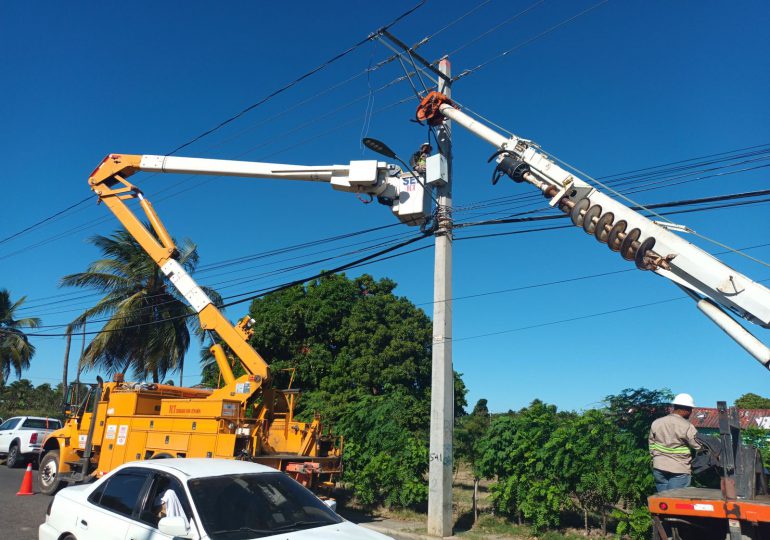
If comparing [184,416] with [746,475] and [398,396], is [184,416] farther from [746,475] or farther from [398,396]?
[746,475]

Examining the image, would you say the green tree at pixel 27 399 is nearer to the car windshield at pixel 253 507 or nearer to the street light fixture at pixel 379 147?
the street light fixture at pixel 379 147

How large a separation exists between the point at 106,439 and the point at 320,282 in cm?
1032

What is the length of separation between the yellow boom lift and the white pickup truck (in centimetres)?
601

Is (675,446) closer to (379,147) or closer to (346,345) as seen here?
(379,147)

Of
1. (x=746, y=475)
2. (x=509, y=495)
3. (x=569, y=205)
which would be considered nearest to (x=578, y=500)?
(x=509, y=495)

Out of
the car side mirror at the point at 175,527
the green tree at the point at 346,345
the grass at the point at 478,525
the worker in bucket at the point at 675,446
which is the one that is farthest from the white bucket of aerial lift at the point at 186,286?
the worker in bucket at the point at 675,446

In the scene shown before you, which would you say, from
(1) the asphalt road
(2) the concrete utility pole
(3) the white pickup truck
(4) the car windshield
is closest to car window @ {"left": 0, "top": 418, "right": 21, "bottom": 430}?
(3) the white pickup truck

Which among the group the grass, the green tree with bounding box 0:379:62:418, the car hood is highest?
the green tree with bounding box 0:379:62:418

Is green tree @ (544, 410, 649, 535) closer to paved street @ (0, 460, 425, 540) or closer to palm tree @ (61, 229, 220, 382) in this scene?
paved street @ (0, 460, 425, 540)

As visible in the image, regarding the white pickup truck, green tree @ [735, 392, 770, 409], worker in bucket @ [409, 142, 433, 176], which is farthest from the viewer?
green tree @ [735, 392, 770, 409]

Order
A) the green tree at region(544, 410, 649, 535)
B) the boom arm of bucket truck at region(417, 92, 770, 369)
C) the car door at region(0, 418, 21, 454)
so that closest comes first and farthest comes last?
the boom arm of bucket truck at region(417, 92, 770, 369) < the green tree at region(544, 410, 649, 535) < the car door at region(0, 418, 21, 454)

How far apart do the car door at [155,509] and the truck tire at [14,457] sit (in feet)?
60.0

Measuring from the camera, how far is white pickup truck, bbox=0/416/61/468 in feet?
63.7

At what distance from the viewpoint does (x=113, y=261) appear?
81.5ft
